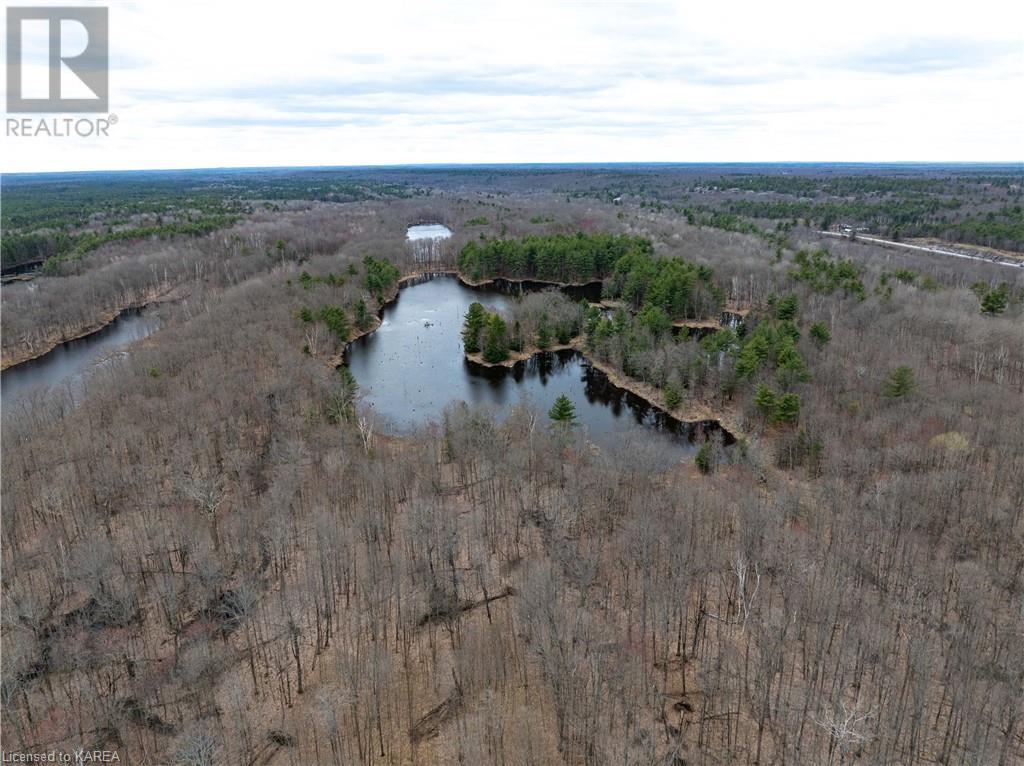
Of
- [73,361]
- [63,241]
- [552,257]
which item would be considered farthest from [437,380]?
[63,241]

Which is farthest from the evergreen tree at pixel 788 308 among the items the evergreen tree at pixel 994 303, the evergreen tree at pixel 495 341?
the evergreen tree at pixel 495 341

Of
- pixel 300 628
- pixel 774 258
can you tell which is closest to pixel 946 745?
pixel 300 628

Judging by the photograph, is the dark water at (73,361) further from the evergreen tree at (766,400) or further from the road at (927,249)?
the road at (927,249)

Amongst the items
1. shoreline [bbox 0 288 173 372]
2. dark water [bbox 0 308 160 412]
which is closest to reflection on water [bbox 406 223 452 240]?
shoreline [bbox 0 288 173 372]

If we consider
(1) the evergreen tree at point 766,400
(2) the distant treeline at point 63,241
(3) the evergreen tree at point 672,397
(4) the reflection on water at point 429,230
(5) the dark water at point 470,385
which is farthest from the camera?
(4) the reflection on water at point 429,230

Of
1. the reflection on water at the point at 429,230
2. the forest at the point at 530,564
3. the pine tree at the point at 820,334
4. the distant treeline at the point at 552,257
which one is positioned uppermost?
the reflection on water at the point at 429,230
